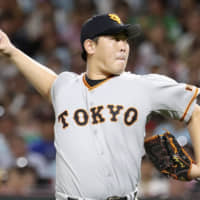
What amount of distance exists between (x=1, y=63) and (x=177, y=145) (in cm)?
474

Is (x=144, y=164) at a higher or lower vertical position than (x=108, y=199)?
lower

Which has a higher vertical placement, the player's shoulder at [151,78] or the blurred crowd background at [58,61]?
the player's shoulder at [151,78]

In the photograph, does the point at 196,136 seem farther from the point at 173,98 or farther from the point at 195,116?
the point at 173,98

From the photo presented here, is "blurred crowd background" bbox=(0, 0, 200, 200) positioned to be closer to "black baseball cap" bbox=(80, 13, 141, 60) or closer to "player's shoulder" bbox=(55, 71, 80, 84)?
"player's shoulder" bbox=(55, 71, 80, 84)

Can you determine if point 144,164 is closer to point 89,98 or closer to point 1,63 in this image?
point 89,98

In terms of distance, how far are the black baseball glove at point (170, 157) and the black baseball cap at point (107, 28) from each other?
23.9 inches

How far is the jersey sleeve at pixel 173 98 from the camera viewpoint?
8.56 feet

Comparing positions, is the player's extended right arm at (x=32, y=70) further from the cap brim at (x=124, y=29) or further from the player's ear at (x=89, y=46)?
the cap brim at (x=124, y=29)

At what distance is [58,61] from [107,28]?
4.06 metres

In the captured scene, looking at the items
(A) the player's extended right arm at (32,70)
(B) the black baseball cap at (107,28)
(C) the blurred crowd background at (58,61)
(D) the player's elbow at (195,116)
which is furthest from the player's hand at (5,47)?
(C) the blurred crowd background at (58,61)

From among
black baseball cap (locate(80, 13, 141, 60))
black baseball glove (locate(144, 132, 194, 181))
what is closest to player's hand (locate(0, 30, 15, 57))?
black baseball cap (locate(80, 13, 141, 60))

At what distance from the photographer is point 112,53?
2730 mm

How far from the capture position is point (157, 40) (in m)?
6.75

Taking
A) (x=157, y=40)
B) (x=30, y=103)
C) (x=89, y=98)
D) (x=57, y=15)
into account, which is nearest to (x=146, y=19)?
(x=157, y=40)
